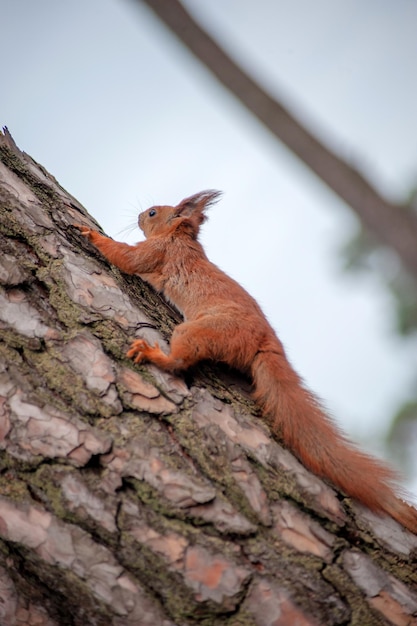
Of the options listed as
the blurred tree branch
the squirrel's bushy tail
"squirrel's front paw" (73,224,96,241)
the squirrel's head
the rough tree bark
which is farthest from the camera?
the squirrel's head

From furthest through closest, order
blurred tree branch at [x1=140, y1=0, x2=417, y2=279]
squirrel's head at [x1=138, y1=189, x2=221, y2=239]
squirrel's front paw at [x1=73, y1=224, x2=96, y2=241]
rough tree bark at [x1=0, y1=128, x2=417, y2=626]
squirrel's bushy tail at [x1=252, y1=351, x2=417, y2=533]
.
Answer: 1. squirrel's head at [x1=138, y1=189, x2=221, y2=239]
2. squirrel's front paw at [x1=73, y1=224, x2=96, y2=241]
3. squirrel's bushy tail at [x1=252, y1=351, x2=417, y2=533]
4. rough tree bark at [x1=0, y1=128, x2=417, y2=626]
5. blurred tree branch at [x1=140, y1=0, x2=417, y2=279]

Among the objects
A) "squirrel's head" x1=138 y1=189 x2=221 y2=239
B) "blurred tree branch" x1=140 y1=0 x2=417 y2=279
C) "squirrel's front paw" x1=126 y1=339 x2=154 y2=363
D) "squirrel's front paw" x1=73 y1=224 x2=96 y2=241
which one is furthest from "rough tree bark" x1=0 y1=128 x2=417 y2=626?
"squirrel's head" x1=138 y1=189 x2=221 y2=239

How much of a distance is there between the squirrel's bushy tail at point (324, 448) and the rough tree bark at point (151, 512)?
81mm

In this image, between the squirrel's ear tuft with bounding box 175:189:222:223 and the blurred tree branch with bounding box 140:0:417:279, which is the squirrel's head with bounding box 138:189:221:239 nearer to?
the squirrel's ear tuft with bounding box 175:189:222:223

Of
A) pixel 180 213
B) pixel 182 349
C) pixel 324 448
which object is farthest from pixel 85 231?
pixel 180 213

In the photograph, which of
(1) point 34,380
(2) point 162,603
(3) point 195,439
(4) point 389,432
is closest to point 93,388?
(1) point 34,380

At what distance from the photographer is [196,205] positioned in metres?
4.42

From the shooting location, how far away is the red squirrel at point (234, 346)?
220 cm

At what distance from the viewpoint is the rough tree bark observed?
1721 millimetres

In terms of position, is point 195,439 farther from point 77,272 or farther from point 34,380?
point 77,272

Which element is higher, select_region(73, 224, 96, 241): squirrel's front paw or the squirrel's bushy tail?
select_region(73, 224, 96, 241): squirrel's front paw

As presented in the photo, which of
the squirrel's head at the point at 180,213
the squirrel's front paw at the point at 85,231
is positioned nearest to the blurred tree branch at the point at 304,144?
the squirrel's front paw at the point at 85,231

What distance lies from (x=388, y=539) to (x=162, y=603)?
76 centimetres

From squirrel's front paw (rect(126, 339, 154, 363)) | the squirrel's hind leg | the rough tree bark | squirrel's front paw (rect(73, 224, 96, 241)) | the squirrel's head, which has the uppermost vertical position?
the squirrel's head
